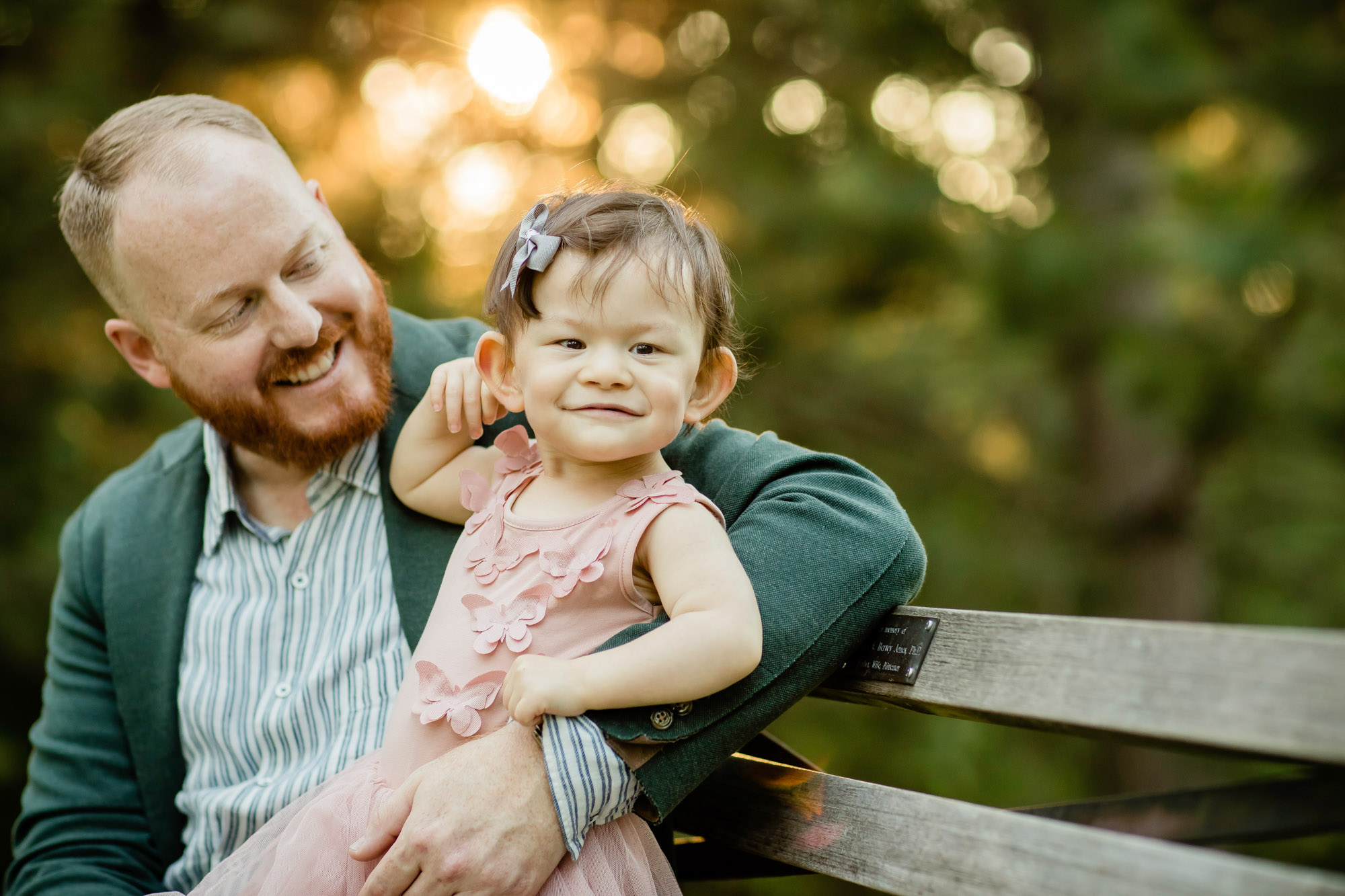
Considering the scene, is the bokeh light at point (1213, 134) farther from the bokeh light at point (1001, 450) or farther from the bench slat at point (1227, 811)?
the bench slat at point (1227, 811)

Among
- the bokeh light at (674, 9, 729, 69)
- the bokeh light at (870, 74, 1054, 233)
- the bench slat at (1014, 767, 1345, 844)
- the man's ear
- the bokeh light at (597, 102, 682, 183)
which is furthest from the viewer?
the bokeh light at (597, 102, 682, 183)

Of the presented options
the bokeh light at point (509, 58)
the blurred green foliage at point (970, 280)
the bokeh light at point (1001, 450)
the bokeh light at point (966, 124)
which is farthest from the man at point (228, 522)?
the bokeh light at point (966, 124)

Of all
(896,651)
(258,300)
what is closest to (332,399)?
(258,300)

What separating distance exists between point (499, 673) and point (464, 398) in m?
0.48

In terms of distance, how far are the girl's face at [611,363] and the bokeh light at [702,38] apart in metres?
4.05

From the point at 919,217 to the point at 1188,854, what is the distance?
3.88 m

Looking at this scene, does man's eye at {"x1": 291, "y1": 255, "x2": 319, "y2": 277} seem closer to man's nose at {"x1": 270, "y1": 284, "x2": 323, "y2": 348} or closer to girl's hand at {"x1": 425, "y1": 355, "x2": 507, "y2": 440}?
man's nose at {"x1": 270, "y1": 284, "x2": 323, "y2": 348}

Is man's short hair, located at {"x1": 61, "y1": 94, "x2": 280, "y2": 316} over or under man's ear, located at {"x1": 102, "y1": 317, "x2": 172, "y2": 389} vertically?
over

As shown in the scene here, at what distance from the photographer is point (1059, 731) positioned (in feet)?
4.11

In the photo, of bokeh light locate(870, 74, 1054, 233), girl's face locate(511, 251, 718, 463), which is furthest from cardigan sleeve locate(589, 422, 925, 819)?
bokeh light locate(870, 74, 1054, 233)

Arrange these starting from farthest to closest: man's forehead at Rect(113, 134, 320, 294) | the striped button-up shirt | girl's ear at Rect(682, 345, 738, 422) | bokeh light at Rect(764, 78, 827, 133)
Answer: bokeh light at Rect(764, 78, 827, 133) → man's forehead at Rect(113, 134, 320, 294) → the striped button-up shirt → girl's ear at Rect(682, 345, 738, 422)

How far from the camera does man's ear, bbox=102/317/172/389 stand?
2.19 meters

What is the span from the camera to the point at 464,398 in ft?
5.74

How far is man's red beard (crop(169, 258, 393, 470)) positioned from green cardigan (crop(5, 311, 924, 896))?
59 mm
